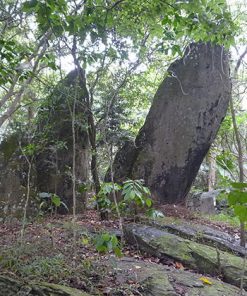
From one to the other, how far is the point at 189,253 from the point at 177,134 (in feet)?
11.3

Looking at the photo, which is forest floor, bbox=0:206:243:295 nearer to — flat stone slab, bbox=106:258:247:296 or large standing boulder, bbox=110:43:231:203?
flat stone slab, bbox=106:258:247:296

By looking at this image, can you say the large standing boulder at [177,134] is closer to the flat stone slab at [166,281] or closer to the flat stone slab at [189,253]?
→ the flat stone slab at [189,253]

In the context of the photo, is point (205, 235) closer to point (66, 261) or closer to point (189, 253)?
point (189, 253)

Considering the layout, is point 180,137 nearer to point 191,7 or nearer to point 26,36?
point 191,7

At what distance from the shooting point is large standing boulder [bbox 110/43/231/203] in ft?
25.2

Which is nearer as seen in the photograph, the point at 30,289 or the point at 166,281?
the point at 30,289

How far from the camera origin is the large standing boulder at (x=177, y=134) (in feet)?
25.2

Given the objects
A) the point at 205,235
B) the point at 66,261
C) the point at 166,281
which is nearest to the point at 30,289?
the point at 66,261

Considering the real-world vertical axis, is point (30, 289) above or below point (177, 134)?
below

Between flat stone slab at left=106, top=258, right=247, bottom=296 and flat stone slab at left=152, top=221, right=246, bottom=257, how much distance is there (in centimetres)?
116

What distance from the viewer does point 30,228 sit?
5793 millimetres

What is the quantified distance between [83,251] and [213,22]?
305 centimetres

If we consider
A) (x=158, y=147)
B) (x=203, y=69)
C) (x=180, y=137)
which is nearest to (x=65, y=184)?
(x=158, y=147)

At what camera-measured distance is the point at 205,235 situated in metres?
5.74
